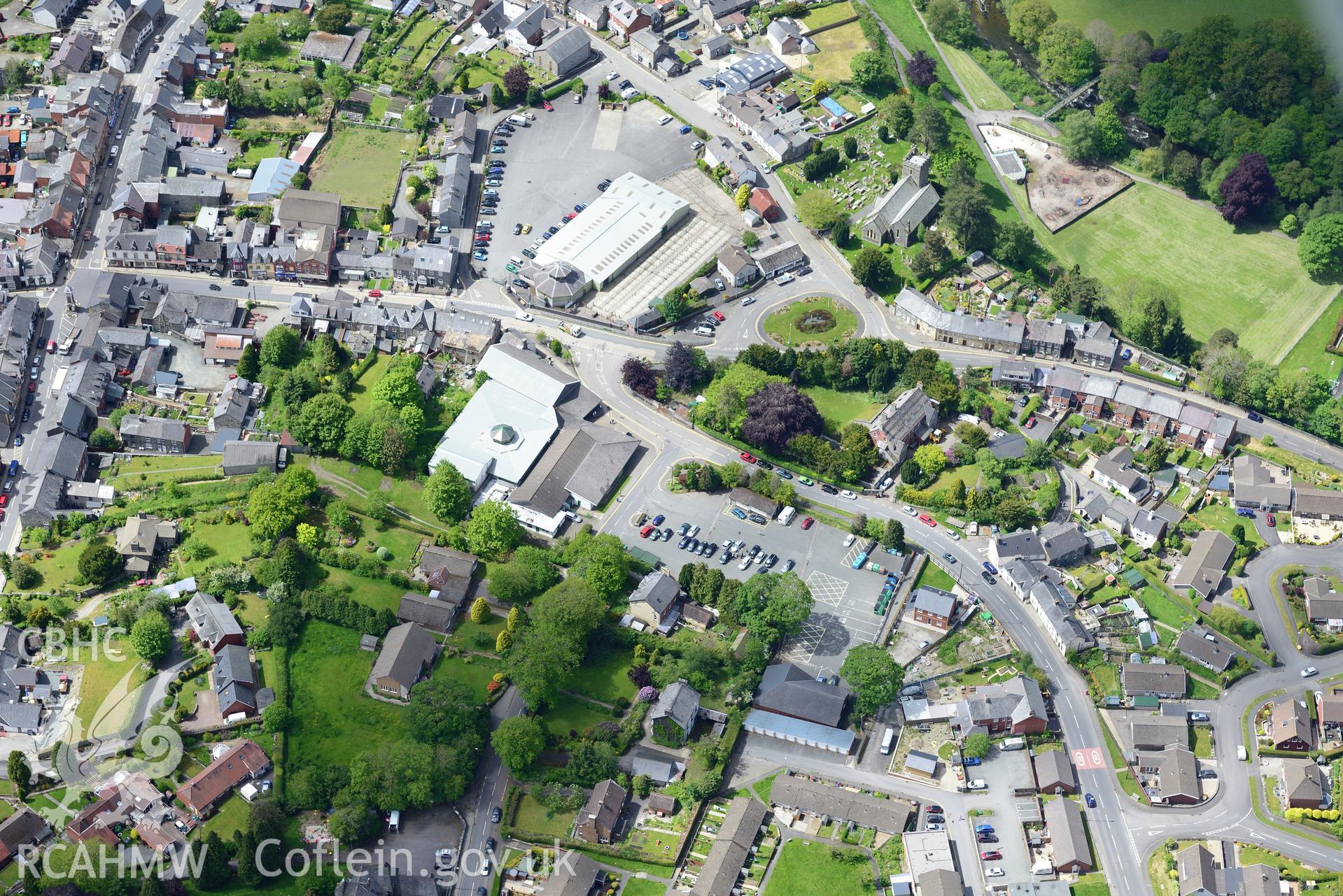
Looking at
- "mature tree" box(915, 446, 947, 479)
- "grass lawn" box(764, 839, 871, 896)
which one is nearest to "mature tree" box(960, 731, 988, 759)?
"grass lawn" box(764, 839, 871, 896)

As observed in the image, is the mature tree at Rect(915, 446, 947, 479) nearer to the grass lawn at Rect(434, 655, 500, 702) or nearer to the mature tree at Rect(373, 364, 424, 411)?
the grass lawn at Rect(434, 655, 500, 702)

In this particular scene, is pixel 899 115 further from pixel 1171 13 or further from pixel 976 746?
pixel 976 746

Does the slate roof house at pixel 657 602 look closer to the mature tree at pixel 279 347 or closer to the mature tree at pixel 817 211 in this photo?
the mature tree at pixel 279 347

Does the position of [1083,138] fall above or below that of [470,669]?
above

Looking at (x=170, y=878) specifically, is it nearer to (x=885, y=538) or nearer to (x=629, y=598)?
(x=629, y=598)

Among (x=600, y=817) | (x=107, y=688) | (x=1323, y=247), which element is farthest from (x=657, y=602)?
(x=1323, y=247)

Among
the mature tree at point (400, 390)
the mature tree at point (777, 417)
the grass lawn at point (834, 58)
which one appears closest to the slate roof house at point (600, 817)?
the mature tree at point (777, 417)
